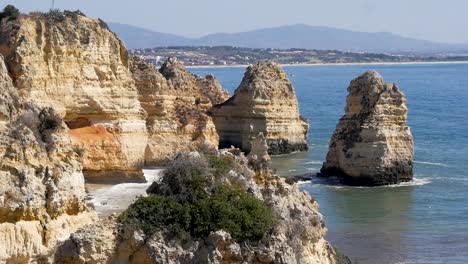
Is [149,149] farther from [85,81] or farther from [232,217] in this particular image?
[232,217]

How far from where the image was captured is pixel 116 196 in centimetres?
3284

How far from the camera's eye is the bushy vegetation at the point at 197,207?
1552 centimetres

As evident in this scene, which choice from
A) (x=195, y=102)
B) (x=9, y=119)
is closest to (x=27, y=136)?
(x=9, y=119)

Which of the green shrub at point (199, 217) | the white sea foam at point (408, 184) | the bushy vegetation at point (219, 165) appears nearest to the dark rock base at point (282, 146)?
the white sea foam at point (408, 184)

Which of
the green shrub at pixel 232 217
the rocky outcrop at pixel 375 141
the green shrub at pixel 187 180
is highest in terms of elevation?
the green shrub at pixel 187 180

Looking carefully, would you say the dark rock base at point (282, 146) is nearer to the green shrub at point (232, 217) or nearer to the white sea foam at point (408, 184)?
the white sea foam at point (408, 184)

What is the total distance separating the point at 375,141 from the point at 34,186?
101ft

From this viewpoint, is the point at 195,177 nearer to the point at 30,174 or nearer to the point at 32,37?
the point at 30,174

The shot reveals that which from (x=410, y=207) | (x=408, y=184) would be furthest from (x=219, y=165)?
(x=408, y=184)

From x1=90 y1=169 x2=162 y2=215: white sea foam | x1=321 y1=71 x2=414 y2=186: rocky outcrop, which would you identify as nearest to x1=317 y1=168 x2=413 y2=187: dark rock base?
x1=321 y1=71 x2=414 y2=186: rocky outcrop

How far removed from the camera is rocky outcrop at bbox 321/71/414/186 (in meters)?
46.0

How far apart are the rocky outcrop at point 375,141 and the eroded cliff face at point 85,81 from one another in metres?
11.9

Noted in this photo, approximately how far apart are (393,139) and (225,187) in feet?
99.7

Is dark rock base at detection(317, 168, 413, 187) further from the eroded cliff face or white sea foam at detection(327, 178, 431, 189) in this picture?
the eroded cliff face
